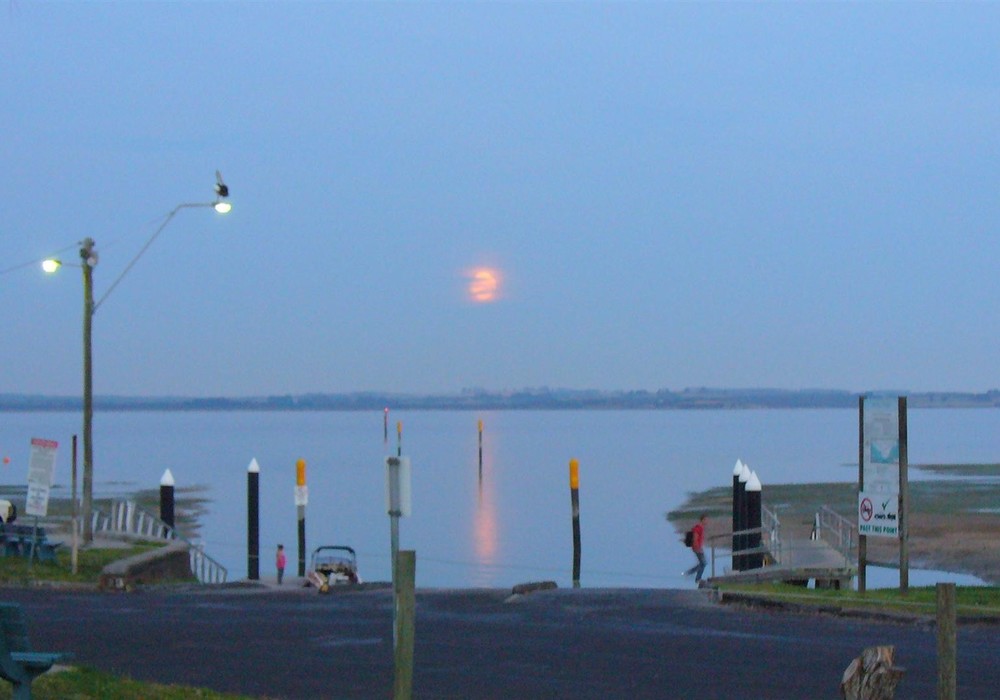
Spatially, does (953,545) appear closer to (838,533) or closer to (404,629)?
(838,533)

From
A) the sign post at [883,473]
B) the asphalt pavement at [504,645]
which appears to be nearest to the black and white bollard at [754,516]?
the asphalt pavement at [504,645]

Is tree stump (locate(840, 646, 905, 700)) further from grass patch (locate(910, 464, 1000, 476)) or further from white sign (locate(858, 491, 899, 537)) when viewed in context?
grass patch (locate(910, 464, 1000, 476))

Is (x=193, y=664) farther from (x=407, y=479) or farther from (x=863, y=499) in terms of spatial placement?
(x=863, y=499)

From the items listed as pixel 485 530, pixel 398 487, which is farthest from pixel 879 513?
pixel 485 530

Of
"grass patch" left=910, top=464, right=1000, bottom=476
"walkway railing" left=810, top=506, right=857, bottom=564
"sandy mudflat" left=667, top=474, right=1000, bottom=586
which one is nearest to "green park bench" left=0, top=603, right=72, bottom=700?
"walkway railing" left=810, top=506, right=857, bottom=564

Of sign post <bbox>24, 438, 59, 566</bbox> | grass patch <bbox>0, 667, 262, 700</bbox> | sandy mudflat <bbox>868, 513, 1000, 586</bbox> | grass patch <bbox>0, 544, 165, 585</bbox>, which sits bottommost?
sandy mudflat <bbox>868, 513, 1000, 586</bbox>

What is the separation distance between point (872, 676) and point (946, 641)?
111 centimetres

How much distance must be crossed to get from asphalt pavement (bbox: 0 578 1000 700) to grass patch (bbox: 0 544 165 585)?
6.50 ft

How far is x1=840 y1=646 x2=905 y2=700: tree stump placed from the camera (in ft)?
27.9

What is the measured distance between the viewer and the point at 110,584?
930 inches

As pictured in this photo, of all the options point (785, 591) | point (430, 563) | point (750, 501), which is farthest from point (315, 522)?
point (785, 591)

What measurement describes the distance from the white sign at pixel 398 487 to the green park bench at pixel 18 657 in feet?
8.59

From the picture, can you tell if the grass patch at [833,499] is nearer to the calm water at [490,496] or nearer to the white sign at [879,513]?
the calm water at [490,496]

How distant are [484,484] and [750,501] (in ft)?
186
